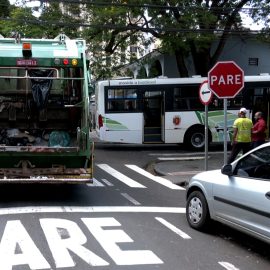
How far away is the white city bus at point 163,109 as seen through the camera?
20.5 m

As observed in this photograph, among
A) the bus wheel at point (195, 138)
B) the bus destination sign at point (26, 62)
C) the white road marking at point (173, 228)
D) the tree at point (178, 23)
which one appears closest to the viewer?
the white road marking at point (173, 228)

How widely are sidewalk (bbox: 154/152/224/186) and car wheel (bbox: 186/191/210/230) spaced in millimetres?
5196

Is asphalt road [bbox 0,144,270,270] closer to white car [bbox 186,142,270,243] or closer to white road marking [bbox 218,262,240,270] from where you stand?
white road marking [bbox 218,262,240,270]

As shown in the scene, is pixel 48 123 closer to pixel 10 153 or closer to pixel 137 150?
pixel 10 153

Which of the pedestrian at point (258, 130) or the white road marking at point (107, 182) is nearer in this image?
the white road marking at point (107, 182)

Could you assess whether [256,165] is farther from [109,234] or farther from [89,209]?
[89,209]

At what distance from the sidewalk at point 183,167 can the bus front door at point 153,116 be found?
92.6 inches

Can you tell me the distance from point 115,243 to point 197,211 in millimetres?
1501

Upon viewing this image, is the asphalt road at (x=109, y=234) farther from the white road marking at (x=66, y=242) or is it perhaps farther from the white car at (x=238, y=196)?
the white car at (x=238, y=196)

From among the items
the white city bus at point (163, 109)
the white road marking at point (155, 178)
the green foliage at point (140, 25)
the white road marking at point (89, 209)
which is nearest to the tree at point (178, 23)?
the green foliage at point (140, 25)

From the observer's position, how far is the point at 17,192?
35.4 feet

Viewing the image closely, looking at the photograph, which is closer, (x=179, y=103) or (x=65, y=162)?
(x=65, y=162)

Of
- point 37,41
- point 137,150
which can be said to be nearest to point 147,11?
point 137,150

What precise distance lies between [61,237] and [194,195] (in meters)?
2.10
